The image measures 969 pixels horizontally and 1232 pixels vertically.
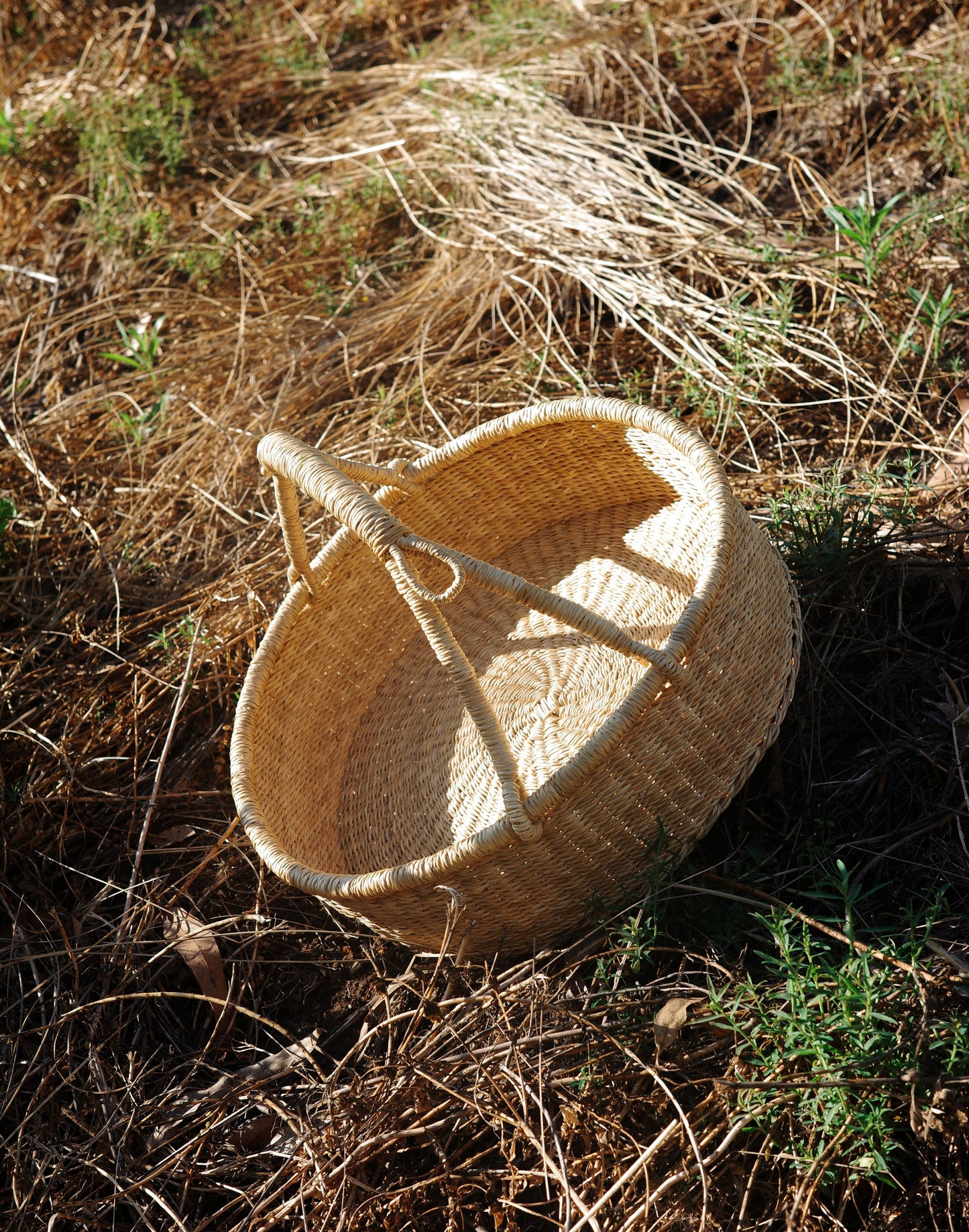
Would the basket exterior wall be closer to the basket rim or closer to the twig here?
the basket rim

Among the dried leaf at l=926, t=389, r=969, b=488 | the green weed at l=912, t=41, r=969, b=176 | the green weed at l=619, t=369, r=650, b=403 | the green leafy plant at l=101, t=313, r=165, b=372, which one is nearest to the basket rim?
the green weed at l=619, t=369, r=650, b=403

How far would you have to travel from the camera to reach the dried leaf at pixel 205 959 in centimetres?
175

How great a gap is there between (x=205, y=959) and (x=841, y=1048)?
1.05 metres

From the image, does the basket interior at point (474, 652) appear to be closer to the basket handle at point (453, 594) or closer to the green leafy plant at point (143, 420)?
the basket handle at point (453, 594)

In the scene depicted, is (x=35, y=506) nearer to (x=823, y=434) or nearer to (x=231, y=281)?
(x=231, y=281)

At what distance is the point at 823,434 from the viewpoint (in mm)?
2225

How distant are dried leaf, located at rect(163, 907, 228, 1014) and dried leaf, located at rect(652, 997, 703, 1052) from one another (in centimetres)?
78

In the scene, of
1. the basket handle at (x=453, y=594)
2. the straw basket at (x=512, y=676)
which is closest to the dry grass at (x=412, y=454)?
the straw basket at (x=512, y=676)

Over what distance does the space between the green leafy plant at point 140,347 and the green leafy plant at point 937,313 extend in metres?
1.94

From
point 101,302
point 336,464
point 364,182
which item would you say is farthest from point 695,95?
point 336,464

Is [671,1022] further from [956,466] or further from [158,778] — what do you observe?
[956,466]

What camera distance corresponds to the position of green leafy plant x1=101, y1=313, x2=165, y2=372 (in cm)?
285

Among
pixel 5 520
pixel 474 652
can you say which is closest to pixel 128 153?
pixel 5 520

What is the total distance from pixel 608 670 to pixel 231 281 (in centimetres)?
197
